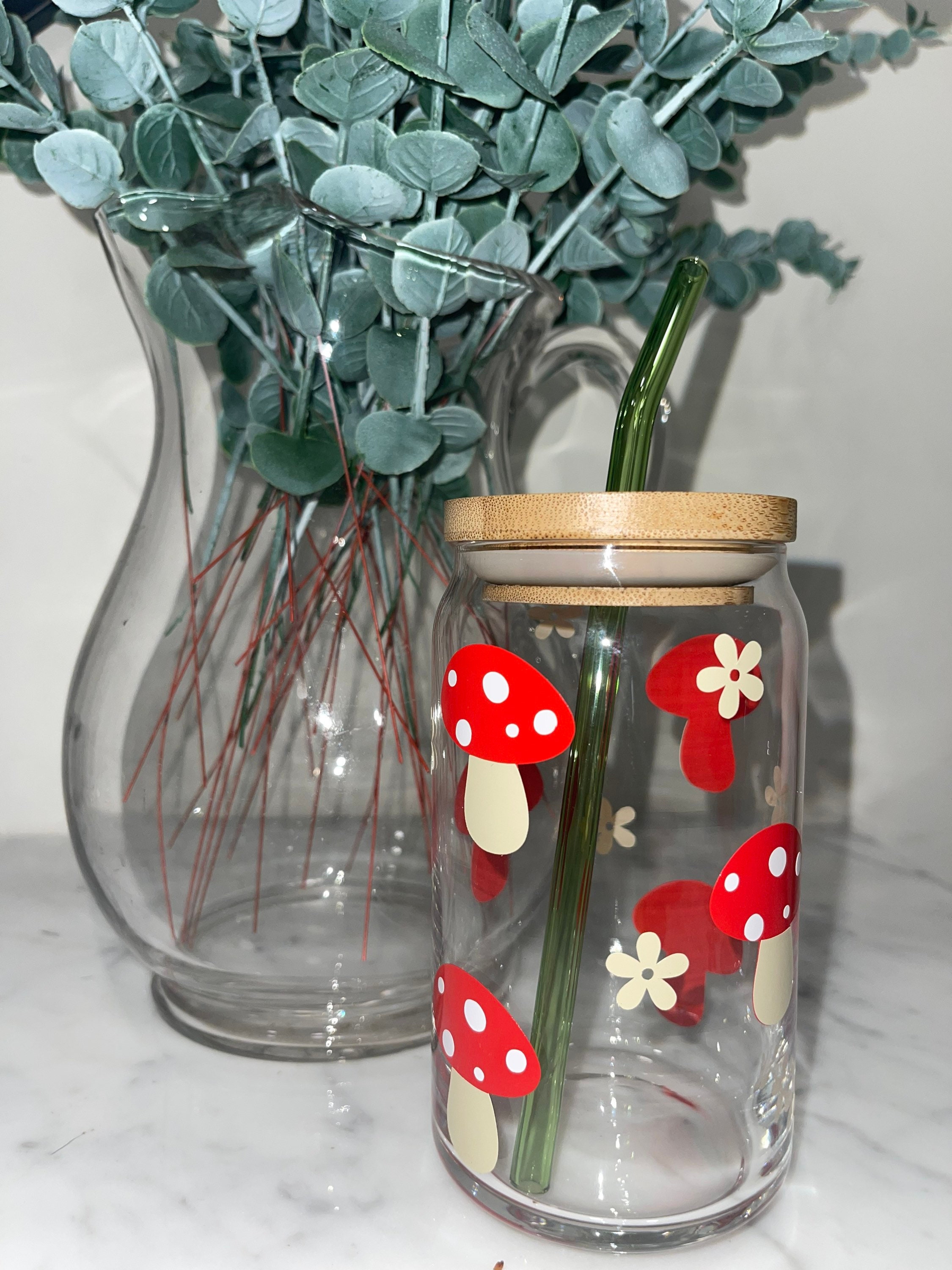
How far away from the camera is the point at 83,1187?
1.09 ft

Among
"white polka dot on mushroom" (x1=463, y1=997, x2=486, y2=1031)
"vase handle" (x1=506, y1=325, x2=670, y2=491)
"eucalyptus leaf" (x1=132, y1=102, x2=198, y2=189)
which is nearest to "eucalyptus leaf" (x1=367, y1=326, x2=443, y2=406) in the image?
"eucalyptus leaf" (x1=132, y1=102, x2=198, y2=189)

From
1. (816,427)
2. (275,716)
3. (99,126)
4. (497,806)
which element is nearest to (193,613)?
(275,716)

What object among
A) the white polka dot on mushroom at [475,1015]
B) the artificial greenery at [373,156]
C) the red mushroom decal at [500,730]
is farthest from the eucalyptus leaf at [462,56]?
the white polka dot on mushroom at [475,1015]

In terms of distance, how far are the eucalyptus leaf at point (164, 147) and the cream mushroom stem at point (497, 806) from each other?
25 cm

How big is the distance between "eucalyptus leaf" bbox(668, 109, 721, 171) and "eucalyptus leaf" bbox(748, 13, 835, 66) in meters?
0.06

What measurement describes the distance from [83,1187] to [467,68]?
0.40m

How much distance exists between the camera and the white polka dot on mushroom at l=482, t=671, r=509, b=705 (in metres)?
0.30

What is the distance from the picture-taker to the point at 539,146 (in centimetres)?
42

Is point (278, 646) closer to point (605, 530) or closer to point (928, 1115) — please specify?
point (605, 530)

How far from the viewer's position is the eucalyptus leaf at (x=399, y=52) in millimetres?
341

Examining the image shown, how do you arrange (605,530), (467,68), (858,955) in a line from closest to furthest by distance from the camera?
(605,530) → (467,68) → (858,955)

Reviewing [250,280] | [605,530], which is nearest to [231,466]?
[250,280]

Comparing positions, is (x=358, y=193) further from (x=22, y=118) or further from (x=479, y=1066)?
(x=479, y=1066)

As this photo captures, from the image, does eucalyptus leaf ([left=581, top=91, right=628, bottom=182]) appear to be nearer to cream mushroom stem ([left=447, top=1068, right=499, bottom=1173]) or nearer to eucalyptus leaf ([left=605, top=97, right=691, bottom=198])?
eucalyptus leaf ([left=605, top=97, right=691, bottom=198])
